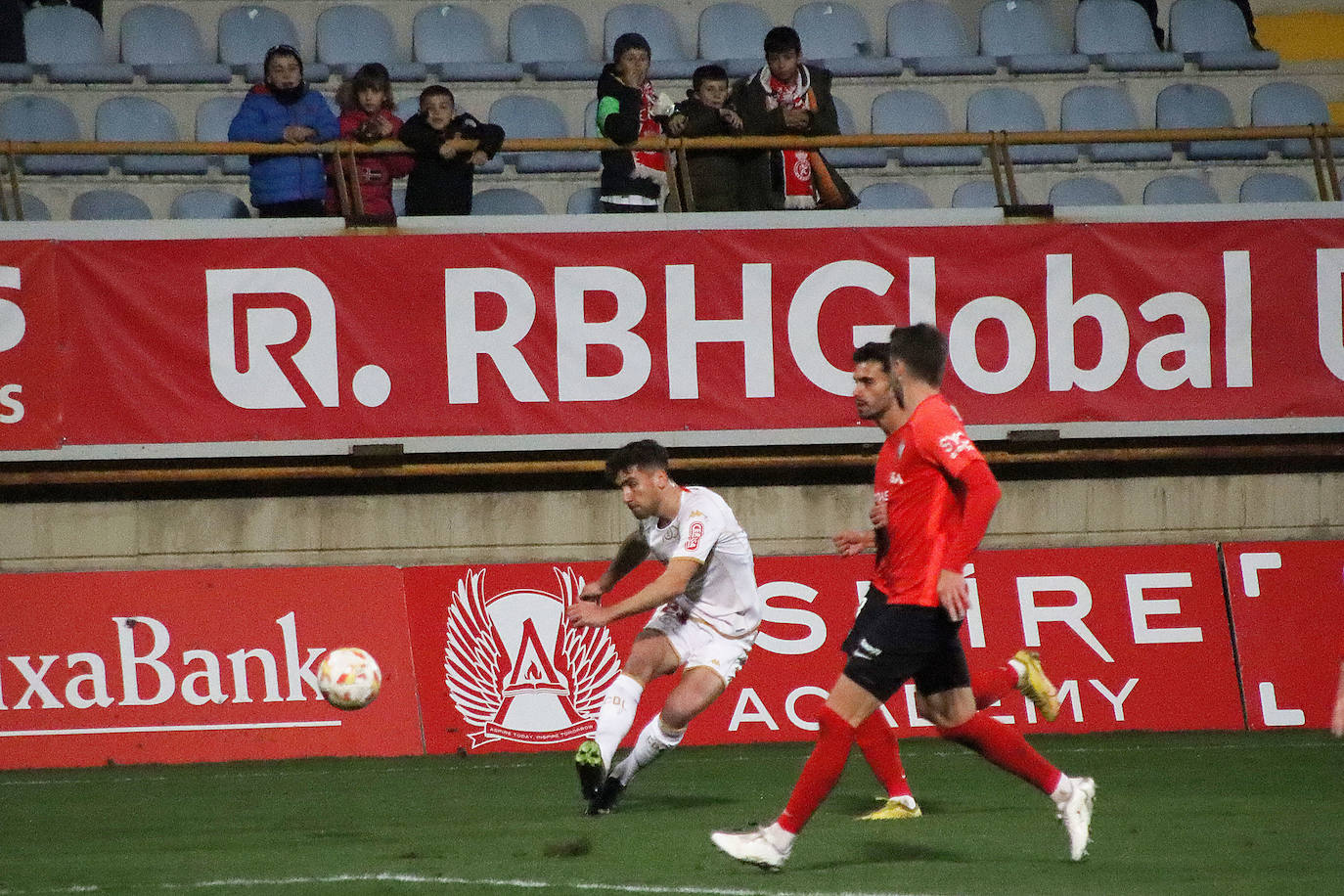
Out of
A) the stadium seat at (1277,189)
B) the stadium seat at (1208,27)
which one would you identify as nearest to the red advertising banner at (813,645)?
the stadium seat at (1277,189)

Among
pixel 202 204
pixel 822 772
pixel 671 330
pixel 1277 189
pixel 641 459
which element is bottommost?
pixel 822 772

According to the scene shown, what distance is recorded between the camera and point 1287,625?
11.6 metres

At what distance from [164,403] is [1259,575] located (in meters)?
7.62

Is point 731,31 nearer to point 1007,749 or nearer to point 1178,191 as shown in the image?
point 1178,191

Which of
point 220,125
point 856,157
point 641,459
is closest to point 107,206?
point 220,125

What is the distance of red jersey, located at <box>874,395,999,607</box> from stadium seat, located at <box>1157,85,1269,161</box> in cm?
1023

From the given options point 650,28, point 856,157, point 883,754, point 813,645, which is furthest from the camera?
point 650,28

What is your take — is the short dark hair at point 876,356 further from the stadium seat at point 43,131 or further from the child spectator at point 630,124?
the stadium seat at point 43,131

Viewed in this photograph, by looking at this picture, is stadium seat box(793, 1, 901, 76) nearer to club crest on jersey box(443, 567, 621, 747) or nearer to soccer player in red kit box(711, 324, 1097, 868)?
club crest on jersey box(443, 567, 621, 747)

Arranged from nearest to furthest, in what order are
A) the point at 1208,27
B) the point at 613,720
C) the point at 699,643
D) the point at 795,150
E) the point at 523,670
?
the point at 613,720
the point at 699,643
the point at 523,670
the point at 795,150
the point at 1208,27

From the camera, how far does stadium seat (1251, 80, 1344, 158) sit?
16.0 meters

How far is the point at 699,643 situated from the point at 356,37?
9.59 metres

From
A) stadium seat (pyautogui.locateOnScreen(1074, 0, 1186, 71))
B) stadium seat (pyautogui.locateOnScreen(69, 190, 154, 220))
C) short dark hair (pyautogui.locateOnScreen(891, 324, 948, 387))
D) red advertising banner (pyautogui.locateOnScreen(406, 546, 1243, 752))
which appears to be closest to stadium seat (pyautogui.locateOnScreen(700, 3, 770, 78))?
stadium seat (pyautogui.locateOnScreen(1074, 0, 1186, 71))

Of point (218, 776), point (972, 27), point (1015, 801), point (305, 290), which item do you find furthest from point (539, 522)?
point (972, 27)
